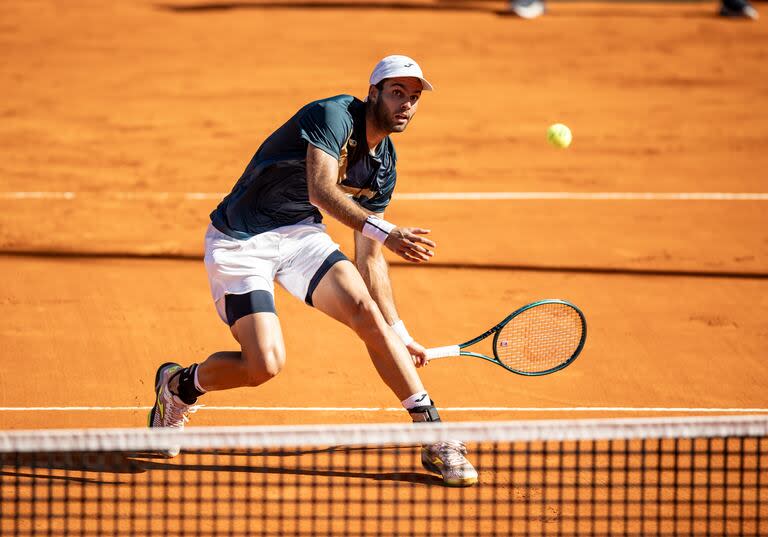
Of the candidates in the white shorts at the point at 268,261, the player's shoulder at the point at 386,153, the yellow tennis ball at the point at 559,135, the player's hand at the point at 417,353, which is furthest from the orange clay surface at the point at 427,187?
the player's shoulder at the point at 386,153

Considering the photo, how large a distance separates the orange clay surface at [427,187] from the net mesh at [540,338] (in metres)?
0.35

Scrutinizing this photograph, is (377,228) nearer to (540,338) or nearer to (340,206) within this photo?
(340,206)

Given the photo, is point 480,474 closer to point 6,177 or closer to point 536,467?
point 536,467

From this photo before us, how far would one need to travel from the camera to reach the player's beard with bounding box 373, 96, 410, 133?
536 cm

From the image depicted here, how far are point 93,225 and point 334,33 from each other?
799cm

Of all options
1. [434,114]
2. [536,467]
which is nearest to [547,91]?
[434,114]

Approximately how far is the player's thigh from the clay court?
101 centimetres

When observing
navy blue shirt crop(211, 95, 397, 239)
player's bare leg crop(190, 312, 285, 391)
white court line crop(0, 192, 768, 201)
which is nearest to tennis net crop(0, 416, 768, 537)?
player's bare leg crop(190, 312, 285, 391)

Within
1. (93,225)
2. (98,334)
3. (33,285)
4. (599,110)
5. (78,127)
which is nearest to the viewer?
(98,334)

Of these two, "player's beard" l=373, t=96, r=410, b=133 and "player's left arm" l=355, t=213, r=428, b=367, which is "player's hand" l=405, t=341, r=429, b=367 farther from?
"player's beard" l=373, t=96, r=410, b=133

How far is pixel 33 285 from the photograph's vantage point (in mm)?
8305

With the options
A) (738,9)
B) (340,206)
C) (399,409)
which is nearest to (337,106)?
(340,206)

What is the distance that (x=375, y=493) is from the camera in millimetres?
5359

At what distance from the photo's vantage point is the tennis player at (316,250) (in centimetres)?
526
